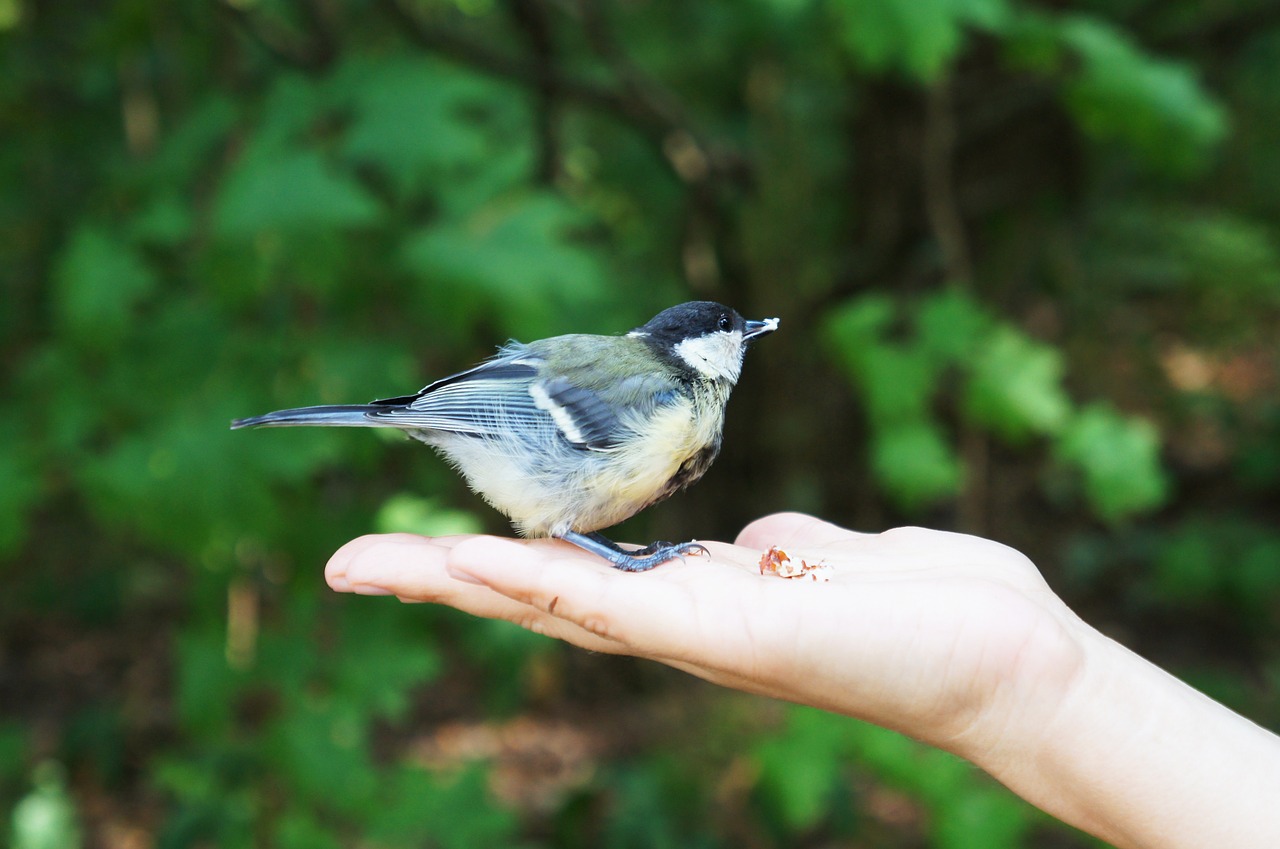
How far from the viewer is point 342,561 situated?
4.69 feet

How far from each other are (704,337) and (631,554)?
37 centimetres

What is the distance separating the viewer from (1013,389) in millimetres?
2479

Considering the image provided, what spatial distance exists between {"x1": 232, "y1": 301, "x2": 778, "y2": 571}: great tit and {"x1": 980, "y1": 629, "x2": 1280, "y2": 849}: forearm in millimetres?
579

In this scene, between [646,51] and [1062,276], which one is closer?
[1062,276]

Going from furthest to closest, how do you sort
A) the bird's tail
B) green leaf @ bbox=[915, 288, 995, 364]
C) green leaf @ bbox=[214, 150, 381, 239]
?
1. green leaf @ bbox=[915, 288, 995, 364]
2. green leaf @ bbox=[214, 150, 381, 239]
3. the bird's tail

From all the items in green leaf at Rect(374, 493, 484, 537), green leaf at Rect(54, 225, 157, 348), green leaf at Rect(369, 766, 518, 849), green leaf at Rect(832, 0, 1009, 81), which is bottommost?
green leaf at Rect(369, 766, 518, 849)

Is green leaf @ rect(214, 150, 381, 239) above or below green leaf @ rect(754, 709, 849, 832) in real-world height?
above

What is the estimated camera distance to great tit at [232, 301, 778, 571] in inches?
63.0

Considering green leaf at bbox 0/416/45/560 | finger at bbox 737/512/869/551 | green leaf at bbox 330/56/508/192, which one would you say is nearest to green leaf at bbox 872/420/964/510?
finger at bbox 737/512/869/551

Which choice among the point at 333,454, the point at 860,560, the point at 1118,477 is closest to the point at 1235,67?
the point at 1118,477

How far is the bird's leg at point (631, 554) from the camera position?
1.59 meters

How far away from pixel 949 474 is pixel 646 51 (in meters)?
2.09

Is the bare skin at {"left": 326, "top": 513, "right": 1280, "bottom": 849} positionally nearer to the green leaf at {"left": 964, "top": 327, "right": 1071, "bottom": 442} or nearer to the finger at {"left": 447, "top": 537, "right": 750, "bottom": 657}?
the finger at {"left": 447, "top": 537, "right": 750, "bottom": 657}

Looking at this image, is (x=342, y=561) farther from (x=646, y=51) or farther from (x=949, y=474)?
(x=646, y=51)
